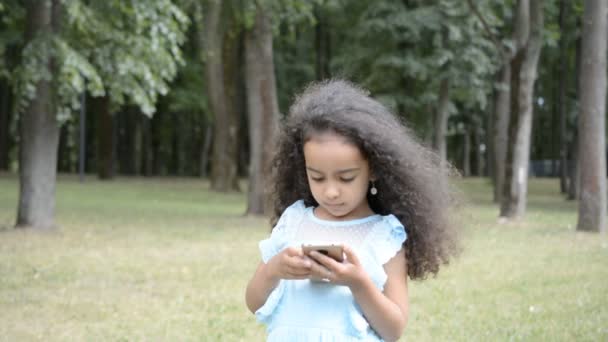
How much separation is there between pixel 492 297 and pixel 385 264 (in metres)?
5.77

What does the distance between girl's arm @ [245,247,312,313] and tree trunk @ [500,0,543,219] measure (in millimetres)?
15146

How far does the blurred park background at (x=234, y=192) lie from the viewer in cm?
776

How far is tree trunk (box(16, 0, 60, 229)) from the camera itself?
14039mm

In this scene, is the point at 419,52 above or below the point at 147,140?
above

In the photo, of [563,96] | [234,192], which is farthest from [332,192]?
[563,96]

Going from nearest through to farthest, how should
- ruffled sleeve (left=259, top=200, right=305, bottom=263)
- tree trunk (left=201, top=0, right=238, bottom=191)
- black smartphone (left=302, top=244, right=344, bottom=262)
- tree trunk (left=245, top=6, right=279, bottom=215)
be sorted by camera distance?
black smartphone (left=302, top=244, right=344, bottom=262)
ruffled sleeve (left=259, top=200, right=305, bottom=263)
tree trunk (left=245, top=6, right=279, bottom=215)
tree trunk (left=201, top=0, right=238, bottom=191)

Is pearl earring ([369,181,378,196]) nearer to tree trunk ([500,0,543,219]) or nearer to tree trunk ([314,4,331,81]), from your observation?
tree trunk ([500,0,543,219])

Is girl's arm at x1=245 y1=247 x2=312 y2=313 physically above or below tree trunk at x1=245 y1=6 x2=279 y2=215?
below

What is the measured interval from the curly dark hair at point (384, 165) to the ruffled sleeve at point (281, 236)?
0.20 meters

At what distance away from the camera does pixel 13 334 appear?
6777 mm

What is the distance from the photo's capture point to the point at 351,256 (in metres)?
2.99

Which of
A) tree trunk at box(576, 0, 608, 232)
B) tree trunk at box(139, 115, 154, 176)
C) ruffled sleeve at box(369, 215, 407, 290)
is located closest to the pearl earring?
ruffled sleeve at box(369, 215, 407, 290)

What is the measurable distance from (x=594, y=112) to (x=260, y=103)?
7.19m

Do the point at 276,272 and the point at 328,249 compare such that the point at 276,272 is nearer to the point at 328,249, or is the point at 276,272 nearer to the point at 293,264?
the point at 293,264
